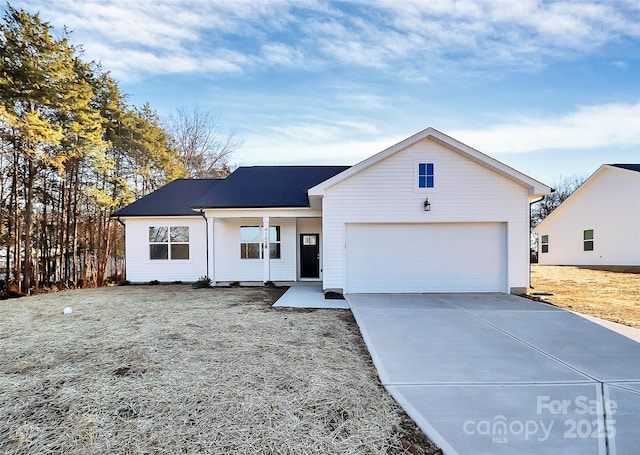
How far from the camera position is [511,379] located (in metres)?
3.87

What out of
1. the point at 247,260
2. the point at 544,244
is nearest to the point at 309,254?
the point at 247,260

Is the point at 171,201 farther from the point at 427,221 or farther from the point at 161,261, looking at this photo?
the point at 427,221

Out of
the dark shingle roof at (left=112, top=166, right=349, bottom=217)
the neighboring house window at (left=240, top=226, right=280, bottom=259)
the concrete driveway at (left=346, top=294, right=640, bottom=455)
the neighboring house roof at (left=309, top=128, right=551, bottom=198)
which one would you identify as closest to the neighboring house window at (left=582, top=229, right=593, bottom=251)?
the neighboring house roof at (left=309, top=128, right=551, bottom=198)

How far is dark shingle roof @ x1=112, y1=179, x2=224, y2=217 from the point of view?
1296 centimetres

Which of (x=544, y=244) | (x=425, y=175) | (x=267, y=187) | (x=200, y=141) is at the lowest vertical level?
(x=544, y=244)

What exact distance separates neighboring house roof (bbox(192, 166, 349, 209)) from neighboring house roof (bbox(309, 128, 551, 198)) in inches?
97.7

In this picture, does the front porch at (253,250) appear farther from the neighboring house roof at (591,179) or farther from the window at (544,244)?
A: the window at (544,244)

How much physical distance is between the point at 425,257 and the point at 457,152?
324cm

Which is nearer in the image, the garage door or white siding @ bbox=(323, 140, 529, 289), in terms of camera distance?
white siding @ bbox=(323, 140, 529, 289)

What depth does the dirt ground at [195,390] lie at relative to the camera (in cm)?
269

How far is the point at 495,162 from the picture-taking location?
945 centimetres

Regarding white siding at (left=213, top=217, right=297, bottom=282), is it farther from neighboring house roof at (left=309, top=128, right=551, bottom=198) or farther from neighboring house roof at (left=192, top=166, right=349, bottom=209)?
neighboring house roof at (left=309, top=128, right=551, bottom=198)

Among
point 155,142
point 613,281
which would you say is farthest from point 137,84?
point 613,281

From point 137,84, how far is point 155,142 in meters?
3.14
